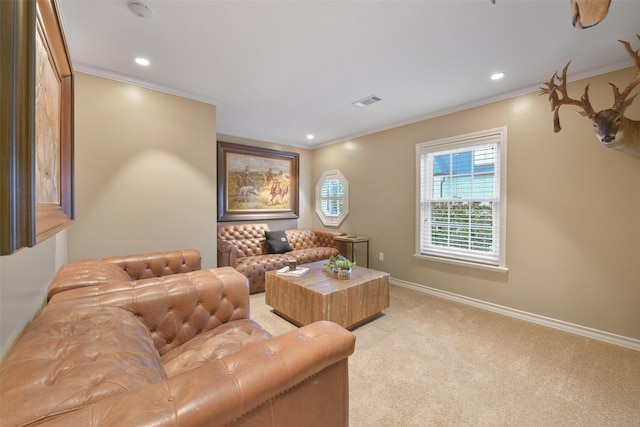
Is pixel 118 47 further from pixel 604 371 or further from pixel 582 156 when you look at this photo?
pixel 604 371

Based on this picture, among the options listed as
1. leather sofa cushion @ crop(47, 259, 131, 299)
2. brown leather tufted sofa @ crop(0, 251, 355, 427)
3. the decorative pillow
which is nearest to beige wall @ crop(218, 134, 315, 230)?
the decorative pillow

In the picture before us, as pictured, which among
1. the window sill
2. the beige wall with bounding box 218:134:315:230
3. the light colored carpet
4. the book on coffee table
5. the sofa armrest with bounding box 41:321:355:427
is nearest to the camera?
the sofa armrest with bounding box 41:321:355:427

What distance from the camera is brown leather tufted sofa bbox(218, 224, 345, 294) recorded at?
12.1ft

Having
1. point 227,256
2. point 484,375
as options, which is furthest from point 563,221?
point 227,256

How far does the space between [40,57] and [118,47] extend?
1854mm

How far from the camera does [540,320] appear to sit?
284 cm

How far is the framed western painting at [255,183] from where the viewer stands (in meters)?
4.61

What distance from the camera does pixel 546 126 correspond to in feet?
9.16

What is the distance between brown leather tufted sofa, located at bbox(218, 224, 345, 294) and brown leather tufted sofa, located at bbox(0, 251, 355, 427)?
205cm

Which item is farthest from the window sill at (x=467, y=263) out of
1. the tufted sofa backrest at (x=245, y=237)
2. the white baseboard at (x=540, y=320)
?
the tufted sofa backrest at (x=245, y=237)

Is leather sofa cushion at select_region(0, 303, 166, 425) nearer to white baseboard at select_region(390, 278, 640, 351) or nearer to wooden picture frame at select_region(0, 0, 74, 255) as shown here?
wooden picture frame at select_region(0, 0, 74, 255)

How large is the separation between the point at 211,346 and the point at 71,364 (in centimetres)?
78

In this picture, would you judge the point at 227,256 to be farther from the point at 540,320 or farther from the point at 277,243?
the point at 540,320

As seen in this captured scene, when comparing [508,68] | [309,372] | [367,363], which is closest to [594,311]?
[367,363]
